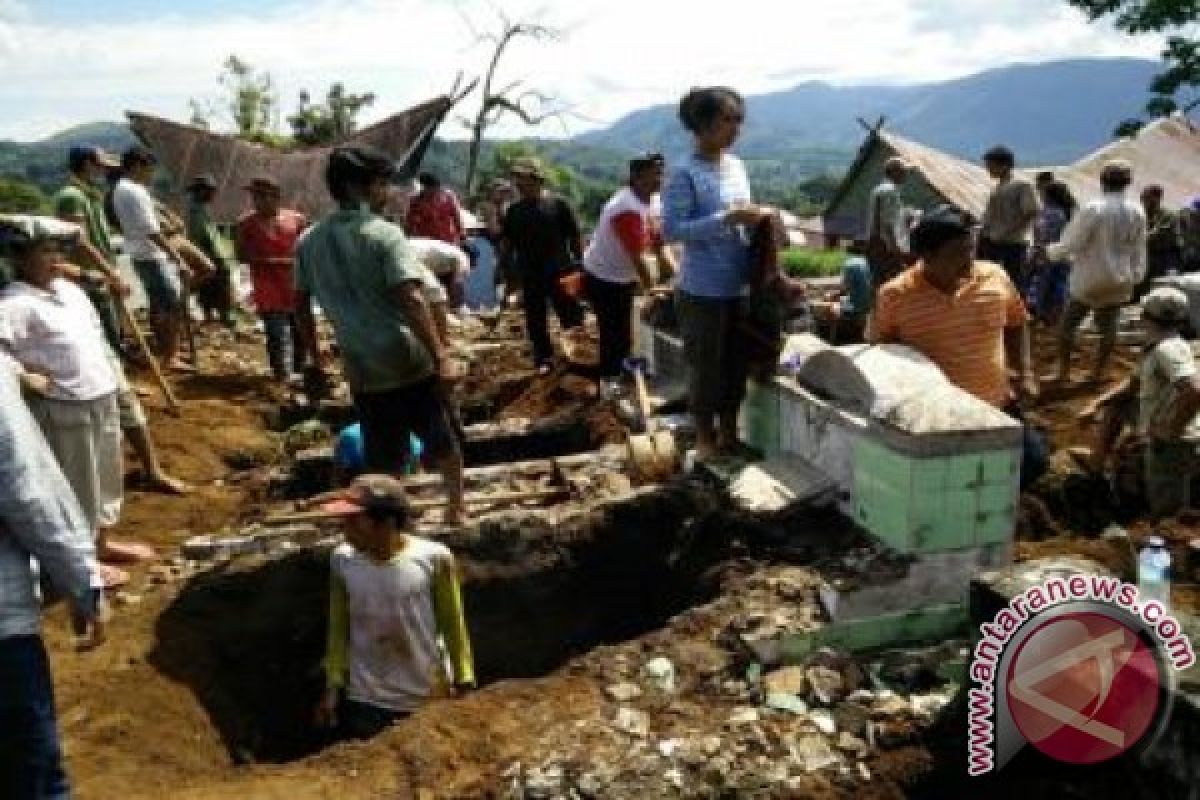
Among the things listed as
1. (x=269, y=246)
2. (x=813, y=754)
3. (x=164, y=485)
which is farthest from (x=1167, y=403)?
(x=269, y=246)

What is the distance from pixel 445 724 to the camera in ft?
11.6

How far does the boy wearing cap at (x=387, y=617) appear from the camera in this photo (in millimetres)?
3678

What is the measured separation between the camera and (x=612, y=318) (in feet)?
23.2

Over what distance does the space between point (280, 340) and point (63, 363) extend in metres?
4.05

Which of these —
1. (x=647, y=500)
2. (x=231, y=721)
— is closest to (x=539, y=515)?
(x=647, y=500)

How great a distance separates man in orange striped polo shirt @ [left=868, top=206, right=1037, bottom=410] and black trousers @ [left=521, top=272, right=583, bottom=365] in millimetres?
3662

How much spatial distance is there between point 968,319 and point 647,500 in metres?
1.79

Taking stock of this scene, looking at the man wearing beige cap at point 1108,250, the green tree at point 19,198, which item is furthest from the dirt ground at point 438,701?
the green tree at point 19,198

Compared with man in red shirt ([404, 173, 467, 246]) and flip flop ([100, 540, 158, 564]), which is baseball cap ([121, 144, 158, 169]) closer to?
man in red shirt ([404, 173, 467, 246])

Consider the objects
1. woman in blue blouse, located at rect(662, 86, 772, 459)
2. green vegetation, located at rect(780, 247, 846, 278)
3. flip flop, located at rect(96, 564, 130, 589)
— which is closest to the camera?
woman in blue blouse, located at rect(662, 86, 772, 459)

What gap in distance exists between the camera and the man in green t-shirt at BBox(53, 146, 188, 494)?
591 cm

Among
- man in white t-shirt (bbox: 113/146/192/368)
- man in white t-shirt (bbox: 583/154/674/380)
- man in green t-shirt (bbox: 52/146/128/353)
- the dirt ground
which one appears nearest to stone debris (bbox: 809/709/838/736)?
the dirt ground

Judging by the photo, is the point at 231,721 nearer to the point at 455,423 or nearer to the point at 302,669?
the point at 302,669

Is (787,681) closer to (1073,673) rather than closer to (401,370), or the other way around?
(1073,673)
